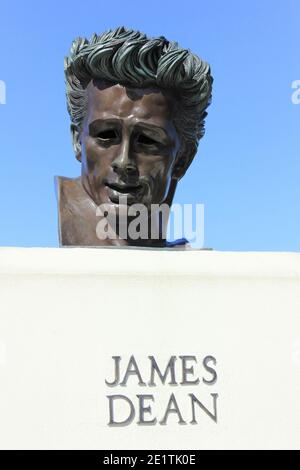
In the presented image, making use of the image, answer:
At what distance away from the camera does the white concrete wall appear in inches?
103

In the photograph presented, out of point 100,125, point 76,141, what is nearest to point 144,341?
point 100,125

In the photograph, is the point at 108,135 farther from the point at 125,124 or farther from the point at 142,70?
the point at 142,70

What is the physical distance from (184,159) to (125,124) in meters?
0.53

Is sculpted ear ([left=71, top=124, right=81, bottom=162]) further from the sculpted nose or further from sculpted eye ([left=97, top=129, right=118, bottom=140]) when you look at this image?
the sculpted nose

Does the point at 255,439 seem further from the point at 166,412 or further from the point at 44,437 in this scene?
the point at 44,437

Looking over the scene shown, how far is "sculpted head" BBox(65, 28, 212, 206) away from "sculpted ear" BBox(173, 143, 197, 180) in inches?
5.6

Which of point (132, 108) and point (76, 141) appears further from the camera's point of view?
point (76, 141)

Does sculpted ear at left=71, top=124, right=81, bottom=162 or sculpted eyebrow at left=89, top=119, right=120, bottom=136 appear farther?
sculpted ear at left=71, top=124, right=81, bottom=162

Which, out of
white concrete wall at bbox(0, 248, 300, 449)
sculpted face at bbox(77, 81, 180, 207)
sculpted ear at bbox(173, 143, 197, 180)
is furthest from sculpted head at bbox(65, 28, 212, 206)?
white concrete wall at bbox(0, 248, 300, 449)

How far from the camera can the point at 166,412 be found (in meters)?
2.69

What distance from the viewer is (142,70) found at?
3.59 meters
